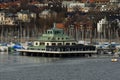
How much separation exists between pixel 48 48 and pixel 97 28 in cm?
3858

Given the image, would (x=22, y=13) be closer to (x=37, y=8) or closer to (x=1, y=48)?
(x=37, y=8)

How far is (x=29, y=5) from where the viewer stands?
13400 cm

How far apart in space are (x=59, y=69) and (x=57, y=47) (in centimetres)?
1229

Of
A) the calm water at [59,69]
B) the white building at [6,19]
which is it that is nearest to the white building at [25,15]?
the white building at [6,19]

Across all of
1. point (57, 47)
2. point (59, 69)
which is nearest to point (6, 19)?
point (57, 47)

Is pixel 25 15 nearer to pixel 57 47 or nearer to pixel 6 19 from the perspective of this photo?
pixel 6 19

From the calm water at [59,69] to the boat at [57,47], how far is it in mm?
2766

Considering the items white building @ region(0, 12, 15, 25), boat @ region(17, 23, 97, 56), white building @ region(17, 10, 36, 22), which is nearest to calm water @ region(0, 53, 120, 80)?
boat @ region(17, 23, 97, 56)

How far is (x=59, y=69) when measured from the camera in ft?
157

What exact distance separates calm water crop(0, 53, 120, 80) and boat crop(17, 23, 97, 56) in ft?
9.08

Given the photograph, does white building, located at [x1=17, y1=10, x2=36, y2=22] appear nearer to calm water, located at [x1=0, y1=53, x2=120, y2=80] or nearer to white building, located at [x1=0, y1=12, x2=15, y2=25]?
white building, located at [x1=0, y1=12, x2=15, y2=25]

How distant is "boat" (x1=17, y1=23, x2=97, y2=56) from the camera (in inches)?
2365

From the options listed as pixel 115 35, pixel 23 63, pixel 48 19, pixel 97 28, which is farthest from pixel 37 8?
pixel 23 63

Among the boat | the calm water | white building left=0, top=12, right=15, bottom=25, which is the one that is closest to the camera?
the calm water
